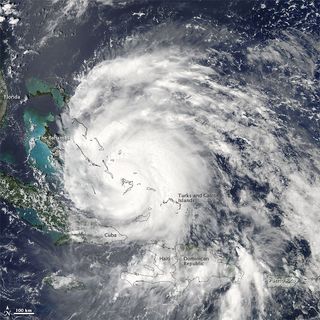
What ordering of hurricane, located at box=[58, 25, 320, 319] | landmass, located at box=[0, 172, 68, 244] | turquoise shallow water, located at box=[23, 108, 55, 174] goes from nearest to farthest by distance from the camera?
hurricane, located at box=[58, 25, 320, 319], landmass, located at box=[0, 172, 68, 244], turquoise shallow water, located at box=[23, 108, 55, 174]

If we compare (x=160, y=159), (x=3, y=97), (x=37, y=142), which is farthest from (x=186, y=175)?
(x=3, y=97)

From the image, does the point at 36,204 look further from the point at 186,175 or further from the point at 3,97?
the point at 186,175

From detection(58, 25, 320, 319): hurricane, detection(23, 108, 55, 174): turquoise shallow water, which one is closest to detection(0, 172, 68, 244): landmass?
detection(58, 25, 320, 319): hurricane

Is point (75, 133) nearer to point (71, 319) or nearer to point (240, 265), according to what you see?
point (71, 319)

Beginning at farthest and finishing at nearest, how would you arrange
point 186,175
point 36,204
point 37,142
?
point 37,142 < point 36,204 < point 186,175

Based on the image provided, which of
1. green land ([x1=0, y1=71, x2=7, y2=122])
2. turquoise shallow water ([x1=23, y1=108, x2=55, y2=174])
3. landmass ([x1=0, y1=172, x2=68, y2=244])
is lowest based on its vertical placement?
landmass ([x1=0, y1=172, x2=68, y2=244])

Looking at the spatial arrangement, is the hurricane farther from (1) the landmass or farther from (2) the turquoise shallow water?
(2) the turquoise shallow water

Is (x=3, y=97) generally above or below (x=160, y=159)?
below

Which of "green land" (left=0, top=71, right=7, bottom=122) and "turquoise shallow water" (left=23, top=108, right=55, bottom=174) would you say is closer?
"turquoise shallow water" (left=23, top=108, right=55, bottom=174)

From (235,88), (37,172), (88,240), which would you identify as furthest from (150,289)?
(235,88)
